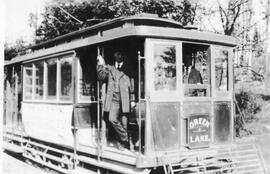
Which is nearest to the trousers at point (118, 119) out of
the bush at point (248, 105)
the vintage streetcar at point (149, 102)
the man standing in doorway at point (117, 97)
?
the man standing in doorway at point (117, 97)

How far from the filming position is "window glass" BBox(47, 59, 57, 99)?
24.9ft

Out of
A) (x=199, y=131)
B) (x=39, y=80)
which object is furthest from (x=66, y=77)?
(x=199, y=131)

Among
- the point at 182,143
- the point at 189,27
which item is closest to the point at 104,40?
the point at 189,27

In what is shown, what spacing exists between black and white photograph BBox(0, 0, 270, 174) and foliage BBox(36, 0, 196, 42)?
253 cm

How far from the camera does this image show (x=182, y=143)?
5648mm

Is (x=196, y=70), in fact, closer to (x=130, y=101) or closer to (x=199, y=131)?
(x=199, y=131)

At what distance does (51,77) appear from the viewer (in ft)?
25.6

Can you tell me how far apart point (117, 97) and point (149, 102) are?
3.00 feet

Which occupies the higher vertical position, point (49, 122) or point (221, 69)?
point (221, 69)

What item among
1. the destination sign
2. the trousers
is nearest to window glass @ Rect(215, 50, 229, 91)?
the destination sign

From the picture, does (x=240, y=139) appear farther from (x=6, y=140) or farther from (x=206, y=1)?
(x=6, y=140)

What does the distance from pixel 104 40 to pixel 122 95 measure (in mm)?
975

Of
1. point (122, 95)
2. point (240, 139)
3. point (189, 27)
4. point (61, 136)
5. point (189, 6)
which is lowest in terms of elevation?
point (240, 139)

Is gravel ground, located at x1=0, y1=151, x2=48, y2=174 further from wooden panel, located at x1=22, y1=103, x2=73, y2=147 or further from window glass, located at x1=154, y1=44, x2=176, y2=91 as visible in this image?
window glass, located at x1=154, y1=44, x2=176, y2=91
